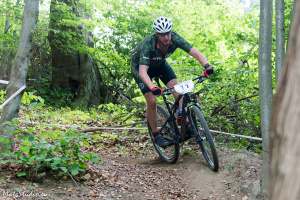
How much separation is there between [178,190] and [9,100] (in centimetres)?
228

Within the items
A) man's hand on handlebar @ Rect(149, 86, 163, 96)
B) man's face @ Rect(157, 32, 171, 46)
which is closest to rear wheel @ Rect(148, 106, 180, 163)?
man's hand on handlebar @ Rect(149, 86, 163, 96)

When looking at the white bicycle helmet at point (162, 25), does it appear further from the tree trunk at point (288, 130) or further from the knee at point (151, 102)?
the tree trunk at point (288, 130)

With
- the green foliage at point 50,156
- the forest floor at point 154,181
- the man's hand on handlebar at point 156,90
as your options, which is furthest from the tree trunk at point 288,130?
the man's hand on handlebar at point 156,90

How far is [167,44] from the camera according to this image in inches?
233

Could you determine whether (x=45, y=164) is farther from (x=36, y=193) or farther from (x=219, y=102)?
(x=219, y=102)

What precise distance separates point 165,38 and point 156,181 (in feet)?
6.02

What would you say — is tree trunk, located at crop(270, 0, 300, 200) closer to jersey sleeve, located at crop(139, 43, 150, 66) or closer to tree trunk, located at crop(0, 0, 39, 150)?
tree trunk, located at crop(0, 0, 39, 150)

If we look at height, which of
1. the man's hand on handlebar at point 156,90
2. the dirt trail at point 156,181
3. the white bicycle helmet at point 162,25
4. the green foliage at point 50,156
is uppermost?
the white bicycle helmet at point 162,25

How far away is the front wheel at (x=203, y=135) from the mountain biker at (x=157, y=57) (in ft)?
1.55

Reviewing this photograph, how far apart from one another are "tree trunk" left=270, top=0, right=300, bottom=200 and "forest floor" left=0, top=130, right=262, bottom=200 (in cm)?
372

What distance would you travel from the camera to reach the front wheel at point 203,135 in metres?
5.65

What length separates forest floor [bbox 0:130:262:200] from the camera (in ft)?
15.8

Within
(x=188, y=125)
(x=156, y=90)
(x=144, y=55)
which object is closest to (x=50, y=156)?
(x=156, y=90)

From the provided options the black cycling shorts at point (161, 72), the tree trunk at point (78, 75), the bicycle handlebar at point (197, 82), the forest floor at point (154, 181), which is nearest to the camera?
the forest floor at point (154, 181)
